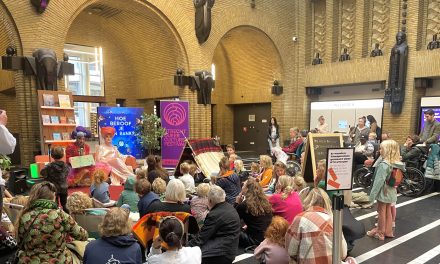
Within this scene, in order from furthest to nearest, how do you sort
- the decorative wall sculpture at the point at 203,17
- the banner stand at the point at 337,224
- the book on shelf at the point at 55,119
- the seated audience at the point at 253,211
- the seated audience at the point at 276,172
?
the decorative wall sculpture at the point at 203,17 → the book on shelf at the point at 55,119 → the seated audience at the point at 276,172 → the seated audience at the point at 253,211 → the banner stand at the point at 337,224

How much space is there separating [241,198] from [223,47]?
12247 millimetres

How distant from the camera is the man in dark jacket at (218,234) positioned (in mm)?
2986

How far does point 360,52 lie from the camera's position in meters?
11.6

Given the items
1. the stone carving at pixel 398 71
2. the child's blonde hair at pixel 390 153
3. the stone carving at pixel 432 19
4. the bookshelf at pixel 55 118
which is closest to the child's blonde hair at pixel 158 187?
the child's blonde hair at pixel 390 153

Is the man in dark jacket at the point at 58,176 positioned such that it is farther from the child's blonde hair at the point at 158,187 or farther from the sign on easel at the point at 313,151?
the sign on easel at the point at 313,151

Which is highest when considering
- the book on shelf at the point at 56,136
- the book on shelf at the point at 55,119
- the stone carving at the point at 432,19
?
the stone carving at the point at 432,19

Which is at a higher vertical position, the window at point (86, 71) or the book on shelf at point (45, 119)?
the window at point (86, 71)

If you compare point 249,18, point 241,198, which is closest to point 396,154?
point 241,198

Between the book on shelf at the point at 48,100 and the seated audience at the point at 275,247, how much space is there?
6.53 meters

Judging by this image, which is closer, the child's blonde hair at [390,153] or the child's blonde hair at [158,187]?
the child's blonde hair at [158,187]

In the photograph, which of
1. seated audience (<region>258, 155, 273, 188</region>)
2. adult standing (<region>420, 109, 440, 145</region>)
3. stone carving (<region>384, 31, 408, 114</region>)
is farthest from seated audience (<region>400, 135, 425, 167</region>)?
stone carving (<region>384, 31, 408, 114</region>)

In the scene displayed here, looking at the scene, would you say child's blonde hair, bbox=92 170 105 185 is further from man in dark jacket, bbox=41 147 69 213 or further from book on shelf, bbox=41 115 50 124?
book on shelf, bbox=41 115 50 124

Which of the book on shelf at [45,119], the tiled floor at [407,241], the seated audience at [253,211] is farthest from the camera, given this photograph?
the book on shelf at [45,119]

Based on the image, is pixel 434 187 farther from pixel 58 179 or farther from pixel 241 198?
pixel 58 179
